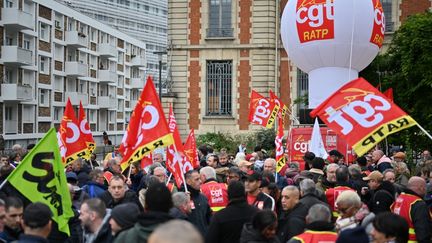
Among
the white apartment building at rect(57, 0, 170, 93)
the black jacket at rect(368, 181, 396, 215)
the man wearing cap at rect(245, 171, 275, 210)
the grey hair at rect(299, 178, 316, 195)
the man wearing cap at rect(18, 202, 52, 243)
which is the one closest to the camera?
the man wearing cap at rect(18, 202, 52, 243)

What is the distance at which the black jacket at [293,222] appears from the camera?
7.63m

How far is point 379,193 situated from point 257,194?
5.22 feet

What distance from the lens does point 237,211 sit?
294 inches

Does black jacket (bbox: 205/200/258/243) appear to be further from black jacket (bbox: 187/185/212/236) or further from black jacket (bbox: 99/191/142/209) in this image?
black jacket (bbox: 99/191/142/209)

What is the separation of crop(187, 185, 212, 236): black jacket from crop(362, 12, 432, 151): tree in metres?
16.5

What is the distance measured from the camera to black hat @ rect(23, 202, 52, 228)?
5.74 meters

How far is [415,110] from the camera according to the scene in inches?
1009

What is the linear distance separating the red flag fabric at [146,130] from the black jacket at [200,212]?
0.89m

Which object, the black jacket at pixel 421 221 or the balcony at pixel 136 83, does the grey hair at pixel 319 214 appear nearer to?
the black jacket at pixel 421 221

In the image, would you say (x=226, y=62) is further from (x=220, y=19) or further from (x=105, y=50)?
(x=105, y=50)

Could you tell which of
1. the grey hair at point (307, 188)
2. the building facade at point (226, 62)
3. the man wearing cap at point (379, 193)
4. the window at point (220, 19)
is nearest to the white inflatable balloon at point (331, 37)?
the man wearing cap at point (379, 193)

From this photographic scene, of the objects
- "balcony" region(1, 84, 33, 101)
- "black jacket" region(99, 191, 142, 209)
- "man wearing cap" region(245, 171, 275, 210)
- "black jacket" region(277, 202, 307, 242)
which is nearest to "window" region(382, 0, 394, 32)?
"balcony" region(1, 84, 33, 101)

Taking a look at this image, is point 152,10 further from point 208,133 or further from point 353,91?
point 353,91

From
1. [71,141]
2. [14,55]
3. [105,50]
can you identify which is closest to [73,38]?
[105,50]
